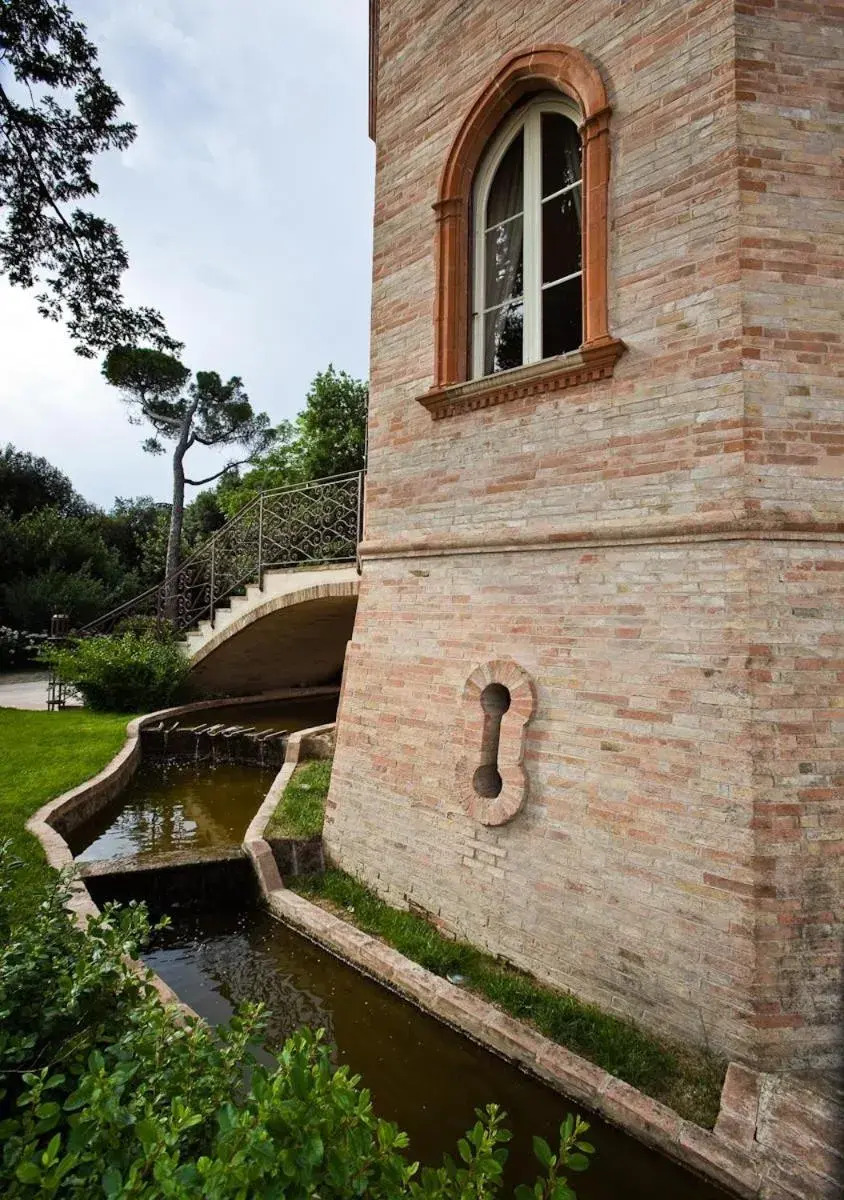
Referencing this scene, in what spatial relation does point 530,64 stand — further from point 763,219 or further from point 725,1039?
point 725,1039

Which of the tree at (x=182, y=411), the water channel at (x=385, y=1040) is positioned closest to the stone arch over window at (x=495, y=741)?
the water channel at (x=385, y=1040)

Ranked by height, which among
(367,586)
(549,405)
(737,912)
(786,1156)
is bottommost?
(786,1156)

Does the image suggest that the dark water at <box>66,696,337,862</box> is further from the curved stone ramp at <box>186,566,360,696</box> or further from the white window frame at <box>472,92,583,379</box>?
the white window frame at <box>472,92,583,379</box>

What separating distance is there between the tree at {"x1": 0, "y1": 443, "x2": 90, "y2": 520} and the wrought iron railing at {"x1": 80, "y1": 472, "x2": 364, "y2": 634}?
1219cm

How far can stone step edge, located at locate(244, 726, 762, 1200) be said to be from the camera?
2.96 m

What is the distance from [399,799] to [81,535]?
64.6ft

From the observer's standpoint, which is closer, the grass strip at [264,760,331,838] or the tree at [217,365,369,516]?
the grass strip at [264,760,331,838]

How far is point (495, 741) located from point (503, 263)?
3.57 meters

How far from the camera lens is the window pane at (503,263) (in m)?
5.18

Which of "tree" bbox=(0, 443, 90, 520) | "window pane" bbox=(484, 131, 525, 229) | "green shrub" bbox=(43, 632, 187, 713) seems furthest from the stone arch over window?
"tree" bbox=(0, 443, 90, 520)

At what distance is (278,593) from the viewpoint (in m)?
10.6

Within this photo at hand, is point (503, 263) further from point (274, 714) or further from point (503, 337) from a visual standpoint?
point (274, 714)

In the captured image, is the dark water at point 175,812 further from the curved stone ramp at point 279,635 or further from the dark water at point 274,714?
the curved stone ramp at point 279,635

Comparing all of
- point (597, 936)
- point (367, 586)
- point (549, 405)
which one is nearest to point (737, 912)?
point (597, 936)
